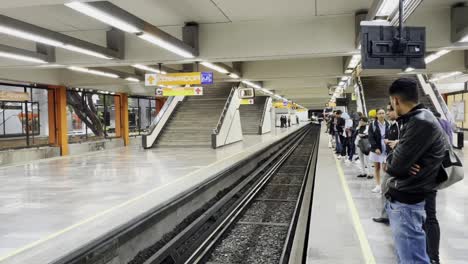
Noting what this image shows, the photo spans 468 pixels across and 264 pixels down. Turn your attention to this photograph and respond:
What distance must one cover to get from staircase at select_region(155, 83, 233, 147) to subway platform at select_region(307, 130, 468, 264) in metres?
12.5

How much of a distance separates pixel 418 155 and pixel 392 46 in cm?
301

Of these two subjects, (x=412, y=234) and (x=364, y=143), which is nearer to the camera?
(x=412, y=234)

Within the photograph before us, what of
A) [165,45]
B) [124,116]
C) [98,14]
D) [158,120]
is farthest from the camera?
[124,116]

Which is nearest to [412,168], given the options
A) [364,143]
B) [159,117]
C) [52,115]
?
[364,143]

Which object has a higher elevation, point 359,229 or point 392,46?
point 392,46

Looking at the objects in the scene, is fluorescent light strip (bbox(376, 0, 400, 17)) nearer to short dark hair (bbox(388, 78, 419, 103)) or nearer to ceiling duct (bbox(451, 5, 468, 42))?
ceiling duct (bbox(451, 5, 468, 42))

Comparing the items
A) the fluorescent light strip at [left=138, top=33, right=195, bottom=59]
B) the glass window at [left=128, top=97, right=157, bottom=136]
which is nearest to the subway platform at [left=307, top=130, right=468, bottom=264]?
the fluorescent light strip at [left=138, top=33, right=195, bottom=59]

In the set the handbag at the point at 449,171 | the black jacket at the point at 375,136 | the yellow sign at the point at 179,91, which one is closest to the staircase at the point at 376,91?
the yellow sign at the point at 179,91

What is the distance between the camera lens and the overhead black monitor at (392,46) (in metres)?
4.94

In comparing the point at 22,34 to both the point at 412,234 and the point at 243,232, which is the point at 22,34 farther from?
the point at 412,234

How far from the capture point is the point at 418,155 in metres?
2.37

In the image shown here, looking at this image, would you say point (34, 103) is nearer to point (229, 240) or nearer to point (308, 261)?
point (229, 240)

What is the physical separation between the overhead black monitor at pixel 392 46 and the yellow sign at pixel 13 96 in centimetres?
1426

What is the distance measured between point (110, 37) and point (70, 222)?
243 inches
